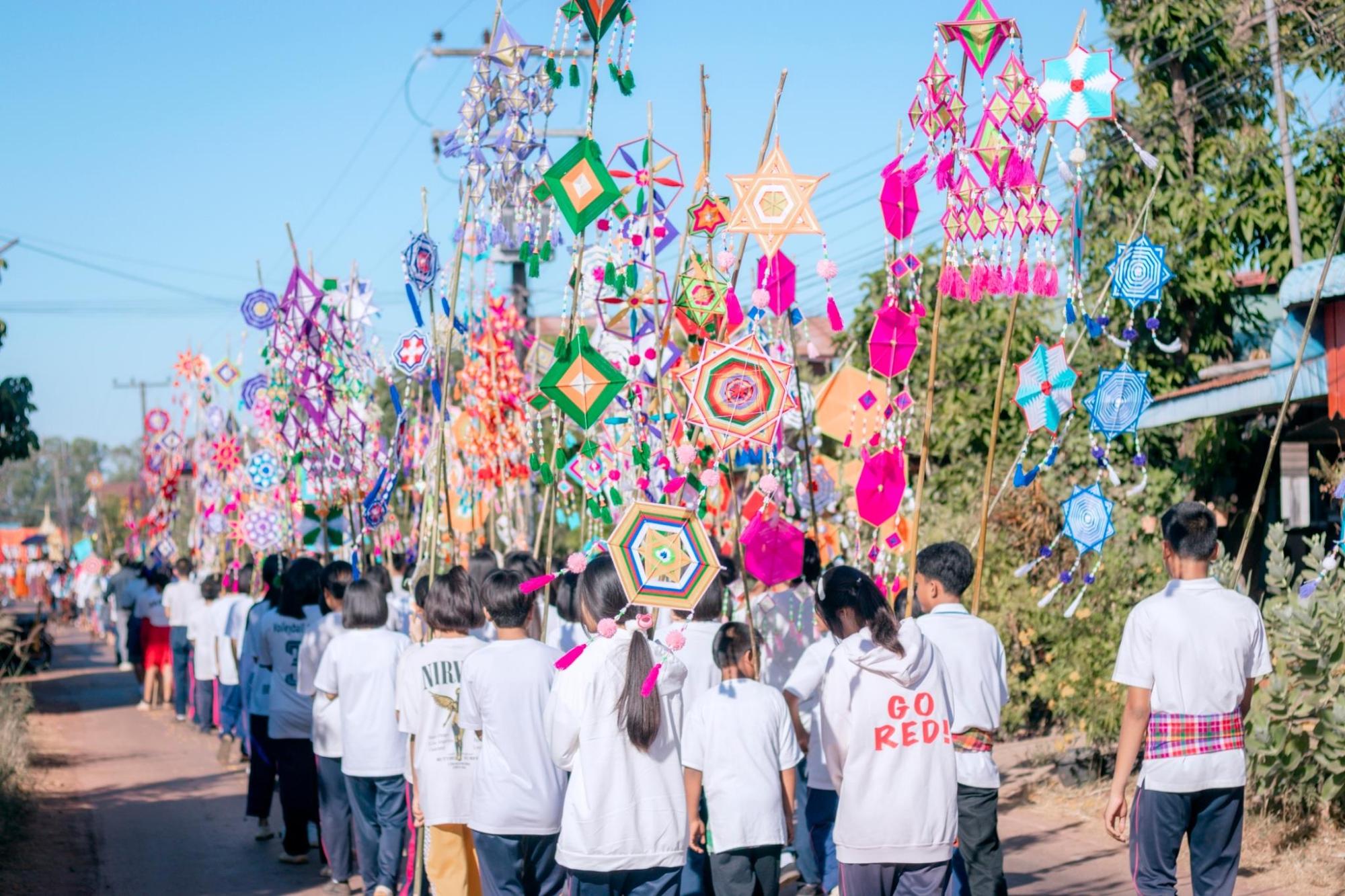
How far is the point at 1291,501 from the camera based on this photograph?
35.3 feet

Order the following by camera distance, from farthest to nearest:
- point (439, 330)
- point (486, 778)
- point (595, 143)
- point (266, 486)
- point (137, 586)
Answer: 1. point (137, 586)
2. point (266, 486)
3. point (439, 330)
4. point (595, 143)
5. point (486, 778)

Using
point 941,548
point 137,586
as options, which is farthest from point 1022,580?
point 137,586

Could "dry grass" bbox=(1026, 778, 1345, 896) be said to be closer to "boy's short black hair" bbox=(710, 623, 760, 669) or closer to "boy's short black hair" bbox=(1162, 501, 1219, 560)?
"boy's short black hair" bbox=(1162, 501, 1219, 560)

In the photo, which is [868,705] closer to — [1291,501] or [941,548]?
[941,548]

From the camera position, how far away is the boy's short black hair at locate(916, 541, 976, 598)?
5129mm

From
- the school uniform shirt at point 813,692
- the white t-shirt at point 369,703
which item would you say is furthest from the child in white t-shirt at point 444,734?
the school uniform shirt at point 813,692

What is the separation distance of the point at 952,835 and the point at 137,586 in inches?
608

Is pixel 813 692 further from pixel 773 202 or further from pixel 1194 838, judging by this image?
pixel 773 202

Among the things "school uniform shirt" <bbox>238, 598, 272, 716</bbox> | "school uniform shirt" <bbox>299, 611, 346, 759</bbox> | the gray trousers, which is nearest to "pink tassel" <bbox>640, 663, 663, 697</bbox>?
the gray trousers

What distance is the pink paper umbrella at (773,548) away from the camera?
5.79 m

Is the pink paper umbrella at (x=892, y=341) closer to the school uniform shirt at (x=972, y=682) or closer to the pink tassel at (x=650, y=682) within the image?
the school uniform shirt at (x=972, y=682)

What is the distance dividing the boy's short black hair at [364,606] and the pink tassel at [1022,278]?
9.98 feet

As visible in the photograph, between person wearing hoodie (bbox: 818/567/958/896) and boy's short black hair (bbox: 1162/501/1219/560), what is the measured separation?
1.00m

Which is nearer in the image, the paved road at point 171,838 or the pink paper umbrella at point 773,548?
the pink paper umbrella at point 773,548
